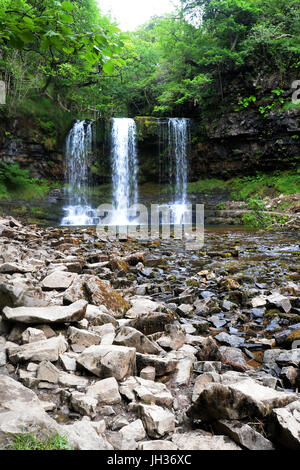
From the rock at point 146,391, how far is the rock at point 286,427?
51 cm

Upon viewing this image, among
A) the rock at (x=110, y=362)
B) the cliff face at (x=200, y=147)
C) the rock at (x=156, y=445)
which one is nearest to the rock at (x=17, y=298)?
the rock at (x=110, y=362)

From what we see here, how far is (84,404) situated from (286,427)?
885 mm

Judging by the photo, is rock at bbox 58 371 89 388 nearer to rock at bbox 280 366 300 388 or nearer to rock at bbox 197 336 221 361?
rock at bbox 197 336 221 361

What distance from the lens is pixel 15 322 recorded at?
199cm

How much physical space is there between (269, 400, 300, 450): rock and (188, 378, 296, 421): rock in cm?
5

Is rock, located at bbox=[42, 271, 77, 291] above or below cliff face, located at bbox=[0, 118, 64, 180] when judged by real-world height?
below

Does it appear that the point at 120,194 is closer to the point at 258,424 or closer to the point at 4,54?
the point at 4,54

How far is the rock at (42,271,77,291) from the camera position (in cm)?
303

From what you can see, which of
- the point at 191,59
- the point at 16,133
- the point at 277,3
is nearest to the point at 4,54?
the point at 16,133

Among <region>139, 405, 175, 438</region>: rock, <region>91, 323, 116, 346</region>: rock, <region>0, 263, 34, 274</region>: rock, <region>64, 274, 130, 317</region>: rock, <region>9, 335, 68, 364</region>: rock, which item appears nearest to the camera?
<region>139, 405, 175, 438</region>: rock

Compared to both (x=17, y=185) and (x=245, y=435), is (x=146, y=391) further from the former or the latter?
(x=17, y=185)

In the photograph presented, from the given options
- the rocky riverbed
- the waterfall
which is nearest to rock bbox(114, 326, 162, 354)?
the rocky riverbed
